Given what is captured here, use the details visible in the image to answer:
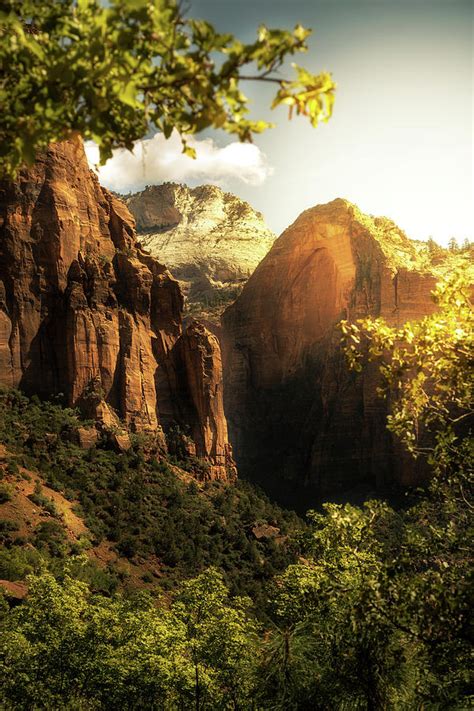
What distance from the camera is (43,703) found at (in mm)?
17672

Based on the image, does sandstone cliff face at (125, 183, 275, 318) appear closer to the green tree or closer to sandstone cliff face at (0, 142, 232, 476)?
sandstone cliff face at (0, 142, 232, 476)

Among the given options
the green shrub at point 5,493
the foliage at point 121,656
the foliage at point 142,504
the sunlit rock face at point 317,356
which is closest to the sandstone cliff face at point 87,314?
the foliage at point 142,504

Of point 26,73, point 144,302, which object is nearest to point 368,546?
point 26,73

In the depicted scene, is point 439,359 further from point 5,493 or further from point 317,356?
point 317,356

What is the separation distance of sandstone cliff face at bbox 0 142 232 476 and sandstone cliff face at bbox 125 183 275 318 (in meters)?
49.6

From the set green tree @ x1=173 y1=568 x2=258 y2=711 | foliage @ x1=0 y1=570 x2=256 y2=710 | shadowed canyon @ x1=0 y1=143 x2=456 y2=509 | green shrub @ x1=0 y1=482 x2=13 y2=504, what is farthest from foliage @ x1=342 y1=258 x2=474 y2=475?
shadowed canyon @ x1=0 y1=143 x2=456 y2=509

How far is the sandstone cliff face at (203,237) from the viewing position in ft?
459

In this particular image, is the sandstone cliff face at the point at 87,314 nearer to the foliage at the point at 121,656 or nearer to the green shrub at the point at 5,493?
the green shrub at the point at 5,493

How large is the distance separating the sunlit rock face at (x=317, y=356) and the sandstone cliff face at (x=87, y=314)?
22.9 metres

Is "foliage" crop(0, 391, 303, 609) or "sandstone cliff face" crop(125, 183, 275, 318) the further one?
"sandstone cliff face" crop(125, 183, 275, 318)

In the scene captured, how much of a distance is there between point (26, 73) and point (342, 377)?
80.8 m

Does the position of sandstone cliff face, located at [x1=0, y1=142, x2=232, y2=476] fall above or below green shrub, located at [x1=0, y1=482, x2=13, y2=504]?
above

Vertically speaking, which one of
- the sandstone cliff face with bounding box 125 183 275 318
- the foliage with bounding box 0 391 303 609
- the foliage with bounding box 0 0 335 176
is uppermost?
the sandstone cliff face with bounding box 125 183 275 318

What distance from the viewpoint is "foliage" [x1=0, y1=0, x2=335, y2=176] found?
4.11 meters
